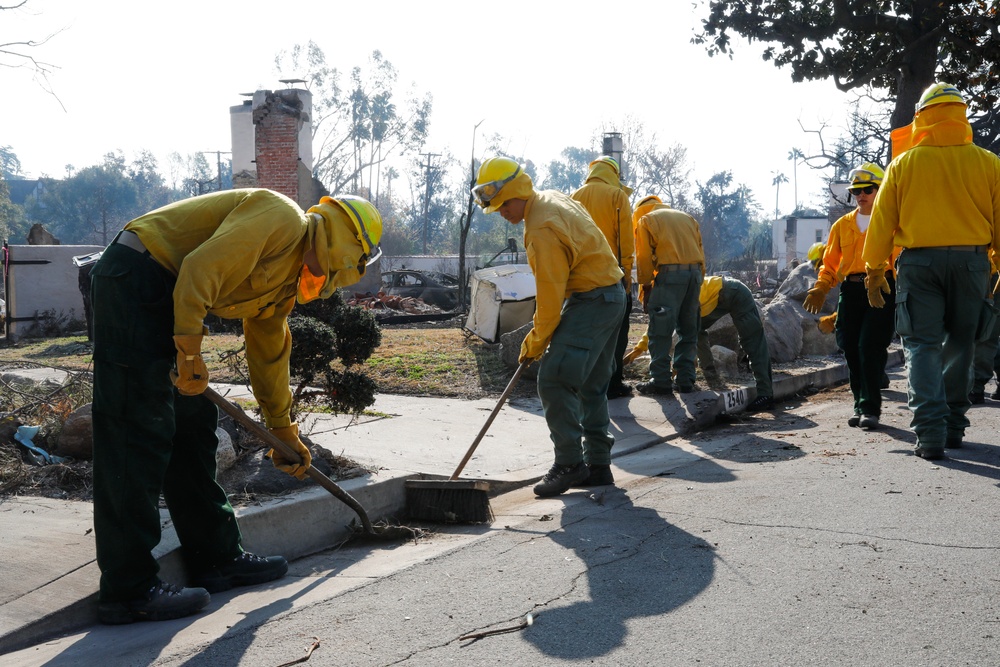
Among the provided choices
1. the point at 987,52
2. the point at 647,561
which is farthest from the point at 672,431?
the point at 987,52

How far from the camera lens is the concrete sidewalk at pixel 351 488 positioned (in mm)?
3441

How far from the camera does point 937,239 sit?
5668 mm

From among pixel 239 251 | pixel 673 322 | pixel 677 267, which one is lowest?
pixel 673 322

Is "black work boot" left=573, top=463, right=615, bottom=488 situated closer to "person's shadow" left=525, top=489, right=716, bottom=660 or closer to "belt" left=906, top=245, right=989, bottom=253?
"person's shadow" left=525, top=489, right=716, bottom=660

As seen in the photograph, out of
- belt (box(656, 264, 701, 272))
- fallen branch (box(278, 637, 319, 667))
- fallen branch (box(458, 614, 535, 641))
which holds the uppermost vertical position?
belt (box(656, 264, 701, 272))

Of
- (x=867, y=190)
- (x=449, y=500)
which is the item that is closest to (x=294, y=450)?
(x=449, y=500)

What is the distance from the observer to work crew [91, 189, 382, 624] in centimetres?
337

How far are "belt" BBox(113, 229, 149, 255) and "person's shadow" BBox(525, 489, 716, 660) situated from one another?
1.94 m

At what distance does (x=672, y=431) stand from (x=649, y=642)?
14.8 feet

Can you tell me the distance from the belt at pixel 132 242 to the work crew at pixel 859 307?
17.1 ft

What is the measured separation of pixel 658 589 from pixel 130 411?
2.01 metres

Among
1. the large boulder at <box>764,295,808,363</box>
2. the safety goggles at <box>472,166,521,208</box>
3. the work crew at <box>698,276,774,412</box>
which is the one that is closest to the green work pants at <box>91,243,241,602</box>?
the safety goggles at <box>472,166,521,208</box>

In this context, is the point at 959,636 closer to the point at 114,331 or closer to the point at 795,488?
the point at 795,488

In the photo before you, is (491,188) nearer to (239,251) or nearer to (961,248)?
(239,251)
